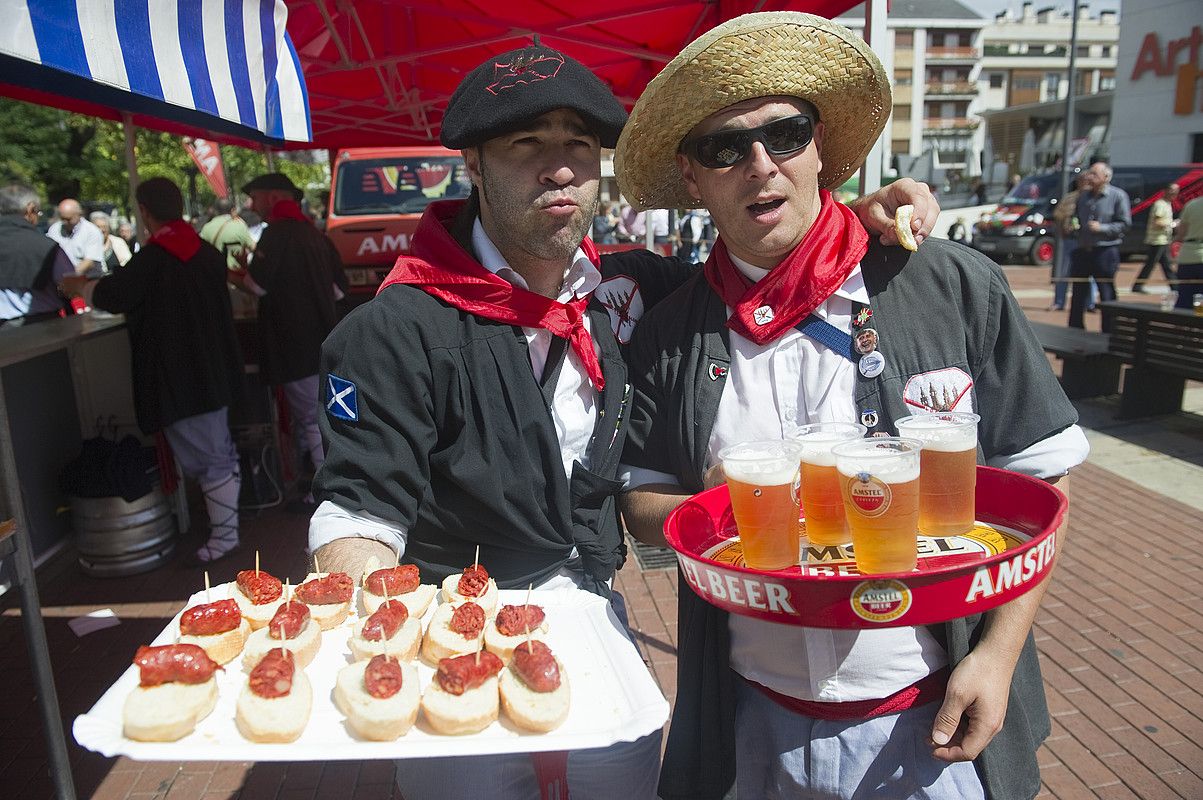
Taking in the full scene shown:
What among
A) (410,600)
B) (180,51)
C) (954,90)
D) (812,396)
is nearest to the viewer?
(410,600)

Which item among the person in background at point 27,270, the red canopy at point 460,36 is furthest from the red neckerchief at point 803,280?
the person in background at point 27,270

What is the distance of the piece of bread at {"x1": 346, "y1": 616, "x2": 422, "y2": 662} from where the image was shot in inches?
66.1

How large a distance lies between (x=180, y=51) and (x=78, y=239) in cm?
1146

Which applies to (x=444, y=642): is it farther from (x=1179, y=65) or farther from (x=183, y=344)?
(x=1179, y=65)

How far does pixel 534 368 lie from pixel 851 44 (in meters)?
1.16

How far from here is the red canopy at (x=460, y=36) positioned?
5.78m

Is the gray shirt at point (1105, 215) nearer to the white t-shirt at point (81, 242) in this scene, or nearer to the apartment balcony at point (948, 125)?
the white t-shirt at point (81, 242)

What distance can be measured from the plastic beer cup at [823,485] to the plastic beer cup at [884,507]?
109 millimetres

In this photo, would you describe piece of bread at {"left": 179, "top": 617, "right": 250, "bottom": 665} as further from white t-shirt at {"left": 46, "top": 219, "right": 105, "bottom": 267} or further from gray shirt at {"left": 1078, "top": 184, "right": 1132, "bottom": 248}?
gray shirt at {"left": 1078, "top": 184, "right": 1132, "bottom": 248}

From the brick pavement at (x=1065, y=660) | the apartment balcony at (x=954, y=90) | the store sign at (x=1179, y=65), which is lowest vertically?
the brick pavement at (x=1065, y=660)

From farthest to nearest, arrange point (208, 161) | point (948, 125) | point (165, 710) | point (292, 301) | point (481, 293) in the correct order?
point (948, 125), point (208, 161), point (292, 301), point (481, 293), point (165, 710)

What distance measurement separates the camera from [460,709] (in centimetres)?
149

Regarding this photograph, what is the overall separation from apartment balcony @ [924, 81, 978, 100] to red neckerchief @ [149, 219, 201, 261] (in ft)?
266

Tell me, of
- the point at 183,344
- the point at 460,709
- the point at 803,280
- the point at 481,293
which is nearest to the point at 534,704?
the point at 460,709
